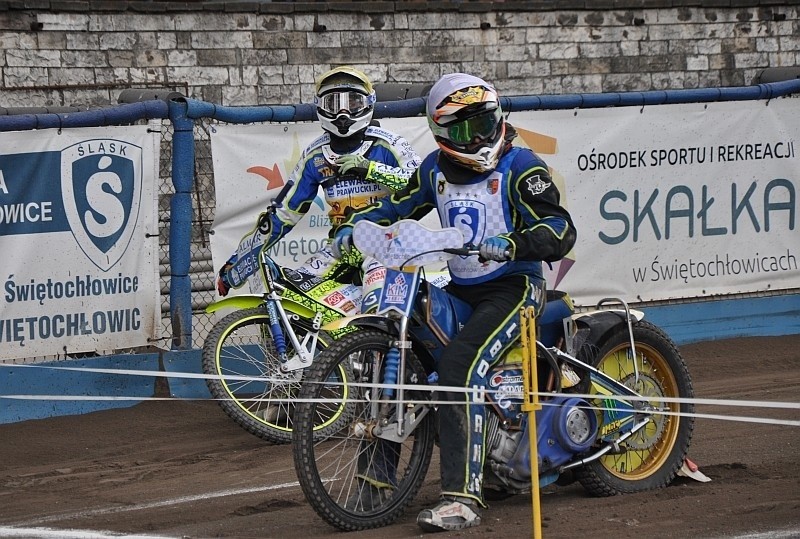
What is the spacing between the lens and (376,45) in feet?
69.1

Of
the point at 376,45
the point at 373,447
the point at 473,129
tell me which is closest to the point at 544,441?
the point at 373,447

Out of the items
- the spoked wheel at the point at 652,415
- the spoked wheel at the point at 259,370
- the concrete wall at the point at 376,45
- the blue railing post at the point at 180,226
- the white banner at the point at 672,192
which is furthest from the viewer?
the concrete wall at the point at 376,45

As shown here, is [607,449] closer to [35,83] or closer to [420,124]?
[420,124]

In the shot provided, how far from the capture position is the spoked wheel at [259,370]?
8.39 meters

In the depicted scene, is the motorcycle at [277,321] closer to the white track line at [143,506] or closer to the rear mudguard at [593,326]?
the white track line at [143,506]

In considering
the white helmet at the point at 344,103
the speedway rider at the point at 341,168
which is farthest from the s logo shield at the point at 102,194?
the white helmet at the point at 344,103

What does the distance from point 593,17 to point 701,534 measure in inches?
699

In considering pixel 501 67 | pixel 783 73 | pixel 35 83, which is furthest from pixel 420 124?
pixel 783 73

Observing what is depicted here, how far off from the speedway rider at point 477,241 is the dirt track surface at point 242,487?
1.13 ft

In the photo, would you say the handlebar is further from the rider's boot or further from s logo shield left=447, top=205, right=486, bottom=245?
the rider's boot

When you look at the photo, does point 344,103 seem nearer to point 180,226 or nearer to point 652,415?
point 180,226

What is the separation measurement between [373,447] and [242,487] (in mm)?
1408

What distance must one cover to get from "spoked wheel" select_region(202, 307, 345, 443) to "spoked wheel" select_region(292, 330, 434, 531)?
5.12 feet

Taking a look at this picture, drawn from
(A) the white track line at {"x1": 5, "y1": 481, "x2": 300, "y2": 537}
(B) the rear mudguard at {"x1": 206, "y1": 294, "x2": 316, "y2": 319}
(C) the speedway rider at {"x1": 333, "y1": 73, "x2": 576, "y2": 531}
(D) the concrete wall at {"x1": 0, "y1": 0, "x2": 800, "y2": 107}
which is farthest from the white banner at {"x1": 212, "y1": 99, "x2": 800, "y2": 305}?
(D) the concrete wall at {"x1": 0, "y1": 0, "x2": 800, "y2": 107}
